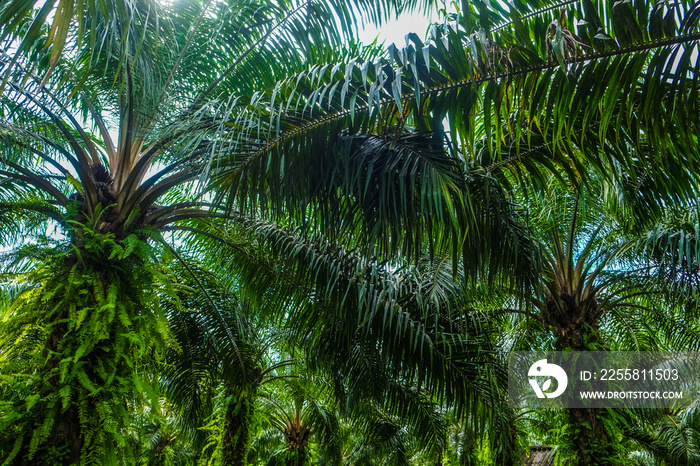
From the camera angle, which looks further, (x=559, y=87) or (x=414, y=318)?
(x=414, y=318)

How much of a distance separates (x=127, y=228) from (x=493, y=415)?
4.07 meters

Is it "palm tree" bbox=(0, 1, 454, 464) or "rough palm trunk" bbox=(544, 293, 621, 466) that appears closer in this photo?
"palm tree" bbox=(0, 1, 454, 464)

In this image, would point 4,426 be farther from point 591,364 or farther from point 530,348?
point 530,348

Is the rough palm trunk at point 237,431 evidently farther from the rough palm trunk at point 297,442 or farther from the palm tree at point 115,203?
the rough palm trunk at point 297,442

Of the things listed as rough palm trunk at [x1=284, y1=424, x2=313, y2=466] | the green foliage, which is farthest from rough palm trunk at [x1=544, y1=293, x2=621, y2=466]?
rough palm trunk at [x1=284, y1=424, x2=313, y2=466]

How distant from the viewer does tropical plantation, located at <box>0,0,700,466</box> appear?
2.53 meters

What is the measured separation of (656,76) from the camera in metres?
2.31

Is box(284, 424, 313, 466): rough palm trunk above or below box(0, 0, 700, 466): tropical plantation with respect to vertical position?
below

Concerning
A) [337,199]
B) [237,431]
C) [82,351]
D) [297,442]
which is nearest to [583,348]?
[337,199]

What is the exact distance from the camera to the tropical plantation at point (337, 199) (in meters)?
2.53

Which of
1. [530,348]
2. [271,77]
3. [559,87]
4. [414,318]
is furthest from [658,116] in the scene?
[530,348]

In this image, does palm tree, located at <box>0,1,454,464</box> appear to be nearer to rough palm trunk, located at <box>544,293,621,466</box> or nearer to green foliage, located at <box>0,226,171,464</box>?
green foliage, located at <box>0,226,171,464</box>

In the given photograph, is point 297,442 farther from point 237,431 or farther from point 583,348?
point 583,348

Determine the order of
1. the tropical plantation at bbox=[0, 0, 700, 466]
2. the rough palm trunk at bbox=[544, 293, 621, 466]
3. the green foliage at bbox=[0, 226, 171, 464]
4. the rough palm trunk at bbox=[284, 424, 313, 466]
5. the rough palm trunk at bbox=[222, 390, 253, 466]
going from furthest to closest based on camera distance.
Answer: the rough palm trunk at bbox=[284, 424, 313, 466] → the rough palm trunk at bbox=[222, 390, 253, 466] → the rough palm trunk at bbox=[544, 293, 621, 466] → the green foliage at bbox=[0, 226, 171, 464] → the tropical plantation at bbox=[0, 0, 700, 466]
